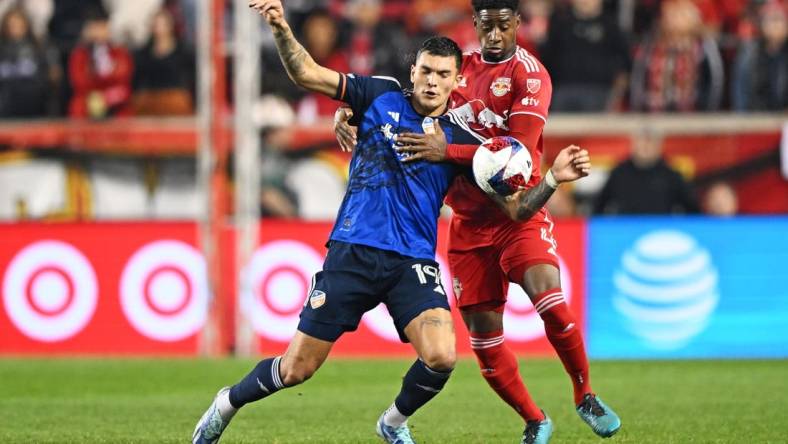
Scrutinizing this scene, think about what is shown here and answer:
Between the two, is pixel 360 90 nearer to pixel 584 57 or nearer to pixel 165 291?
pixel 165 291

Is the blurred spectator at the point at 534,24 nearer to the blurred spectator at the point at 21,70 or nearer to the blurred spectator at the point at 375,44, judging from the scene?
the blurred spectator at the point at 375,44

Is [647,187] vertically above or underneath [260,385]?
underneath

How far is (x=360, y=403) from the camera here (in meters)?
9.93

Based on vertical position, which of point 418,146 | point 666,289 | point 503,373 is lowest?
point 666,289

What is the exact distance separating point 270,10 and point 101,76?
10.8 m

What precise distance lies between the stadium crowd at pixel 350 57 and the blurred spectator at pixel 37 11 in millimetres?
21

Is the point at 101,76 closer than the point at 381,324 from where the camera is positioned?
No

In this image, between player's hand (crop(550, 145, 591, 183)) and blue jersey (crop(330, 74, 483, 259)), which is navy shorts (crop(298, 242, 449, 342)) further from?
player's hand (crop(550, 145, 591, 183))

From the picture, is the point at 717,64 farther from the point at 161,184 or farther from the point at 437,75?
the point at 437,75

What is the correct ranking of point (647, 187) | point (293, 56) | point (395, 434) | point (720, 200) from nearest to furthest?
point (293, 56)
point (395, 434)
point (647, 187)
point (720, 200)

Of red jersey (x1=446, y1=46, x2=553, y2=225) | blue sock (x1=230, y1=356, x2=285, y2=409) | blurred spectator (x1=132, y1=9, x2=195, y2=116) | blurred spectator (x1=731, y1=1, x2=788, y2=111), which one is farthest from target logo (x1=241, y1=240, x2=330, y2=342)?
blue sock (x1=230, y1=356, x2=285, y2=409)

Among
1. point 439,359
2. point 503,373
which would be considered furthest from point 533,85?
point 439,359

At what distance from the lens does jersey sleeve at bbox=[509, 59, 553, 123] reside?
730 centimetres

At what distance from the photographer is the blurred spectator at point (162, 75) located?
→ 1647 centimetres
